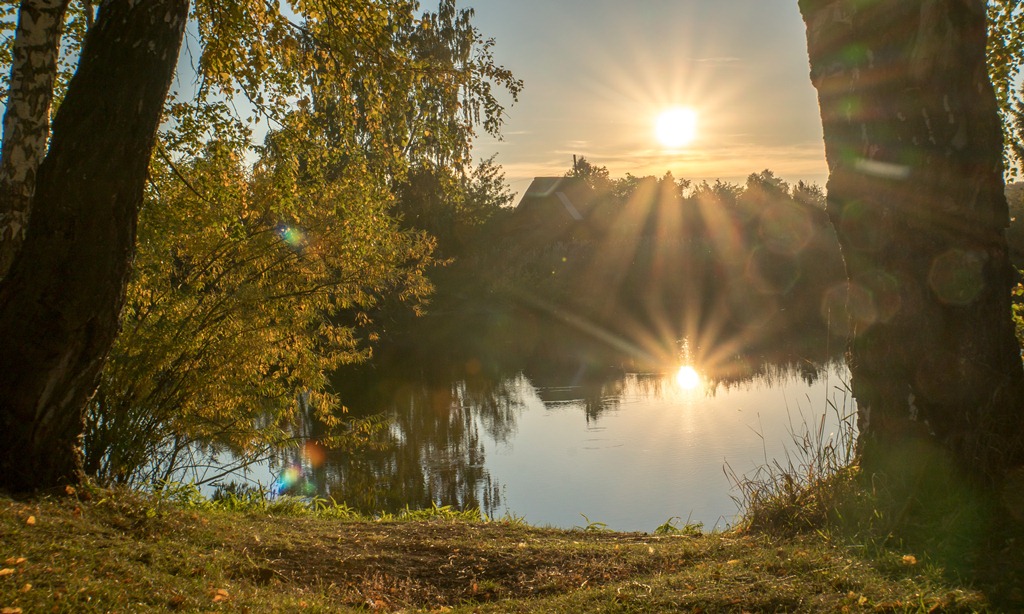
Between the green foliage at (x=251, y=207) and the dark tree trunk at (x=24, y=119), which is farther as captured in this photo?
the green foliage at (x=251, y=207)

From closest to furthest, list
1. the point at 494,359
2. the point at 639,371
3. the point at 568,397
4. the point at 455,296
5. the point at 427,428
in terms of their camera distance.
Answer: the point at 427,428 → the point at 568,397 → the point at 639,371 → the point at 494,359 → the point at 455,296

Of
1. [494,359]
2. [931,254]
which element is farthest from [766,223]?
[931,254]

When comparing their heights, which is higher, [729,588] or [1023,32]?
[1023,32]

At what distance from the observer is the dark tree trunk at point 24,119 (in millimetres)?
4723

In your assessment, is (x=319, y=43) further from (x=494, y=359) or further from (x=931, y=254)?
(x=494, y=359)

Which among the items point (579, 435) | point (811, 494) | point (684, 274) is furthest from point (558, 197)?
point (811, 494)

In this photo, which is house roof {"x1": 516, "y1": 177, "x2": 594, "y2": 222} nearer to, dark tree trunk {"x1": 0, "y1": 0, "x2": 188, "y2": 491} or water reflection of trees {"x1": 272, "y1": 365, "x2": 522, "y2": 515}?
water reflection of trees {"x1": 272, "y1": 365, "x2": 522, "y2": 515}

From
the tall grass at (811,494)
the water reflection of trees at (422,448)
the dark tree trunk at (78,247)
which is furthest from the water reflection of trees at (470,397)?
the dark tree trunk at (78,247)

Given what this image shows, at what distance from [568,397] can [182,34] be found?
13.3m

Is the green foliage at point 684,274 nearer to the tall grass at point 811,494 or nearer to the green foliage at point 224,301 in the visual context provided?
the green foliage at point 224,301

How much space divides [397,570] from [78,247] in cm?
256

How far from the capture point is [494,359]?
2353 centimetres

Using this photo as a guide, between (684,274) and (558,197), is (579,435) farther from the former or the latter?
(558,197)

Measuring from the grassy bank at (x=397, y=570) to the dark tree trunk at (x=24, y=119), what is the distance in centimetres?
159
